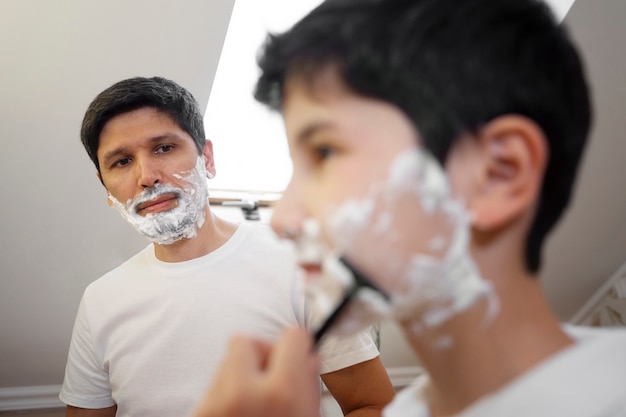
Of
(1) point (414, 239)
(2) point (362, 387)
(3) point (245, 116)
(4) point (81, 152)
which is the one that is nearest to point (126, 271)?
(4) point (81, 152)

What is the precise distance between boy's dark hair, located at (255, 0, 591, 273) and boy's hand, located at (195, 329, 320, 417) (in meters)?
0.20

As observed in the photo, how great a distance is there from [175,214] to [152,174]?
0.28 ft

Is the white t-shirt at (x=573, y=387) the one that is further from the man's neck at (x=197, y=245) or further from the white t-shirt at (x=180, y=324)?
the man's neck at (x=197, y=245)

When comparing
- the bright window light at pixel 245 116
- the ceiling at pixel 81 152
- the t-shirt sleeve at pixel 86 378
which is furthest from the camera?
the bright window light at pixel 245 116

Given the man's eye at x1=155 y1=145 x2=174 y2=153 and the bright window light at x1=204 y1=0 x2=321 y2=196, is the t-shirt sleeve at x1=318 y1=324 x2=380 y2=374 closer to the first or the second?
the man's eye at x1=155 y1=145 x2=174 y2=153

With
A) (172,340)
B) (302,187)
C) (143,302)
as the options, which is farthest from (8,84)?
(302,187)

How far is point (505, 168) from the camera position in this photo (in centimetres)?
42

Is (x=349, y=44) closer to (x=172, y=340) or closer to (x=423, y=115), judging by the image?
(x=423, y=115)

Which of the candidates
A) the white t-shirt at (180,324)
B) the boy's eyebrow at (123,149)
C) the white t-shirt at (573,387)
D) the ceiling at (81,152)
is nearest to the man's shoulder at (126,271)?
the white t-shirt at (180,324)

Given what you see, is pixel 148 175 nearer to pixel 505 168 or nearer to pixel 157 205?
pixel 157 205

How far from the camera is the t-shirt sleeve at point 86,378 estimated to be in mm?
1021

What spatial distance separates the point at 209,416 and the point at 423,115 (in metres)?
0.29

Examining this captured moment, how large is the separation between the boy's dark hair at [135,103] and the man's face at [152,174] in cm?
1

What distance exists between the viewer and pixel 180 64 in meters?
1.28
